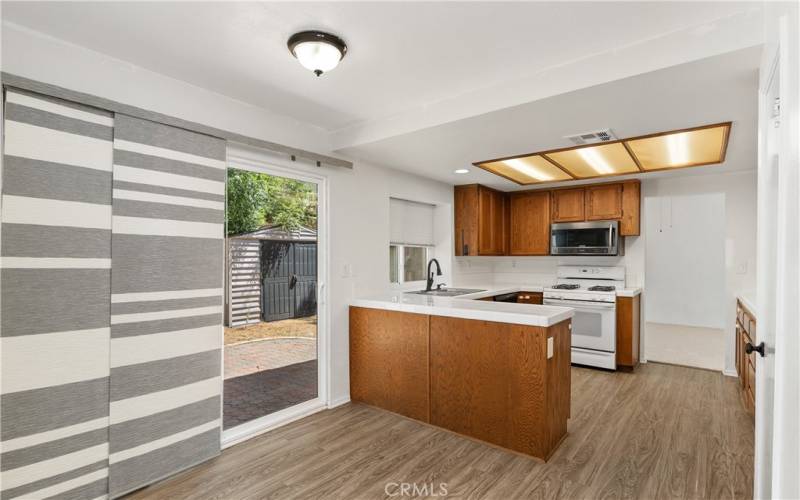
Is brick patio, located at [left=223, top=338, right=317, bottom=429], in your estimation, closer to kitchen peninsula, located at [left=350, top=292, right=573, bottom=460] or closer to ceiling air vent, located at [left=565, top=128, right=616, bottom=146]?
kitchen peninsula, located at [left=350, top=292, right=573, bottom=460]

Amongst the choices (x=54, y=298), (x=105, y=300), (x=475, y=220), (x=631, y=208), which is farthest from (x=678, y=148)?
(x=54, y=298)

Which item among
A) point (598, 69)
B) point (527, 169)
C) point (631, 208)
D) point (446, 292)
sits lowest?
point (446, 292)

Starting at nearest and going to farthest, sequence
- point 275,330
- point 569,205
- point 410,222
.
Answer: point 275,330
point 410,222
point 569,205

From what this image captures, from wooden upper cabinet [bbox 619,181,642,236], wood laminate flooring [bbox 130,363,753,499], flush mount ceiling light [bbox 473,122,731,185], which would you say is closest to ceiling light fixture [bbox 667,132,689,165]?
flush mount ceiling light [bbox 473,122,731,185]

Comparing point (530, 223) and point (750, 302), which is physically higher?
point (530, 223)

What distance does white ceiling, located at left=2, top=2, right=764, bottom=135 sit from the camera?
1759mm

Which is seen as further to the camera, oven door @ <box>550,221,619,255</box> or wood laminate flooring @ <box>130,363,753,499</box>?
oven door @ <box>550,221,619,255</box>

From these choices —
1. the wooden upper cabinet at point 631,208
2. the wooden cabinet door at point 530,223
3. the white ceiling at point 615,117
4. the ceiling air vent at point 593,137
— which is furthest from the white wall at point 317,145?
the wooden upper cabinet at point 631,208

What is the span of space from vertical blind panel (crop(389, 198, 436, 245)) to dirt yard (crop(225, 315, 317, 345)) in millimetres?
1405

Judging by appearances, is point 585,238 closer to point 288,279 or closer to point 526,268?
point 526,268

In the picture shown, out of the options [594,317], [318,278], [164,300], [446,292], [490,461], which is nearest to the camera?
[164,300]

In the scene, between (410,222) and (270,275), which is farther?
(410,222)

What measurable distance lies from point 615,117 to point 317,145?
218cm

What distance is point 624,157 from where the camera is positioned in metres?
3.63
